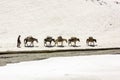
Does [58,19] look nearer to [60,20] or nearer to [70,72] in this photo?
[60,20]

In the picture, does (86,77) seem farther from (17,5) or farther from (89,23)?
(17,5)

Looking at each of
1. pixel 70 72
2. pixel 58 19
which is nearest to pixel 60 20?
pixel 58 19

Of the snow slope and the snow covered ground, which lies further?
the snow slope

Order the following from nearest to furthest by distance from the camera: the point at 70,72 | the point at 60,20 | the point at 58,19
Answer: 1. the point at 70,72
2. the point at 60,20
3. the point at 58,19

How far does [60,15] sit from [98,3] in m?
12.1

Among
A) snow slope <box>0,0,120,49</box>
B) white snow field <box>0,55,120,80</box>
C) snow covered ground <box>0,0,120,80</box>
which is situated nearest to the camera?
white snow field <box>0,55,120,80</box>

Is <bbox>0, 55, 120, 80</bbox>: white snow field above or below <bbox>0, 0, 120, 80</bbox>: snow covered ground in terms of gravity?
below

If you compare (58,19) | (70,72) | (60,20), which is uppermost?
(58,19)

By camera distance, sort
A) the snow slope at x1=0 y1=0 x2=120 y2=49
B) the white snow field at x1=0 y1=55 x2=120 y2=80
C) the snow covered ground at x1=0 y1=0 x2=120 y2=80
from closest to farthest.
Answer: the white snow field at x1=0 y1=55 x2=120 y2=80 < the snow covered ground at x1=0 y1=0 x2=120 y2=80 < the snow slope at x1=0 y1=0 x2=120 y2=49

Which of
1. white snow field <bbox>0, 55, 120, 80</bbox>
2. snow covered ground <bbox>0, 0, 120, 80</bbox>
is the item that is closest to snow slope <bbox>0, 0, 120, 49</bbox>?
snow covered ground <bbox>0, 0, 120, 80</bbox>

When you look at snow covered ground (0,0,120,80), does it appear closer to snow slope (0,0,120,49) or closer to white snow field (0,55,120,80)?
snow slope (0,0,120,49)

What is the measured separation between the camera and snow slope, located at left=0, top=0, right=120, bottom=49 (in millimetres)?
42781

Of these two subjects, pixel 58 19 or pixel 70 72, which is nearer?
pixel 70 72

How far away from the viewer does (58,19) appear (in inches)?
1912
